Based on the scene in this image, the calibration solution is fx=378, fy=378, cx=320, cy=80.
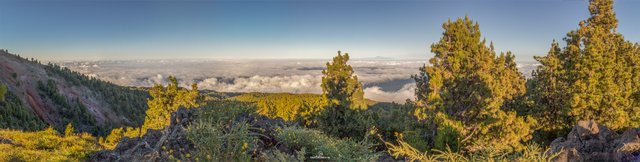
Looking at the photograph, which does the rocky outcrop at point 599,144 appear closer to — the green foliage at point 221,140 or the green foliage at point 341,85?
the green foliage at point 221,140

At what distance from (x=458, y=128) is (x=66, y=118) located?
76.8 meters

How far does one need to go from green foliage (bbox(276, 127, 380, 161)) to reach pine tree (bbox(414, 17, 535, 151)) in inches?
520

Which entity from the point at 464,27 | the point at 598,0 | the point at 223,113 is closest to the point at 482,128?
the point at 464,27

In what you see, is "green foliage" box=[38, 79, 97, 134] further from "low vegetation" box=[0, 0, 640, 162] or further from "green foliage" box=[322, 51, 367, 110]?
"green foliage" box=[322, 51, 367, 110]

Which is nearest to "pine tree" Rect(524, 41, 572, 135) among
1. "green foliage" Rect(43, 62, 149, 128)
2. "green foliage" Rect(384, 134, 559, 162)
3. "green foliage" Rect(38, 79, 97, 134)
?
"green foliage" Rect(384, 134, 559, 162)

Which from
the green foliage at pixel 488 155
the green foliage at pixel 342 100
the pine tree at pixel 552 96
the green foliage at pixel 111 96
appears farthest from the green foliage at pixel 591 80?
the green foliage at pixel 111 96

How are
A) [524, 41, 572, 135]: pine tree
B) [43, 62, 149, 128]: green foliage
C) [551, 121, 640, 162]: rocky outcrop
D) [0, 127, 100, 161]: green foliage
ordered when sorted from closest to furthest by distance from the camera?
1. [551, 121, 640, 162]: rocky outcrop
2. [0, 127, 100, 161]: green foliage
3. [524, 41, 572, 135]: pine tree
4. [43, 62, 149, 128]: green foliage

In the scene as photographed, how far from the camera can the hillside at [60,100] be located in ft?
199

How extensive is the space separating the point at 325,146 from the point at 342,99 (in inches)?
733

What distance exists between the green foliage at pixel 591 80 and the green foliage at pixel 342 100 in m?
10.5

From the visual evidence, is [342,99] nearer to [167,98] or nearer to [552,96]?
[552,96]

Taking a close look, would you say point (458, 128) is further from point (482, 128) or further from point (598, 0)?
point (598, 0)

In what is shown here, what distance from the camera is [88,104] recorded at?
9031cm

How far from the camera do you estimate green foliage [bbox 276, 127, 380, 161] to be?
5316 millimetres
